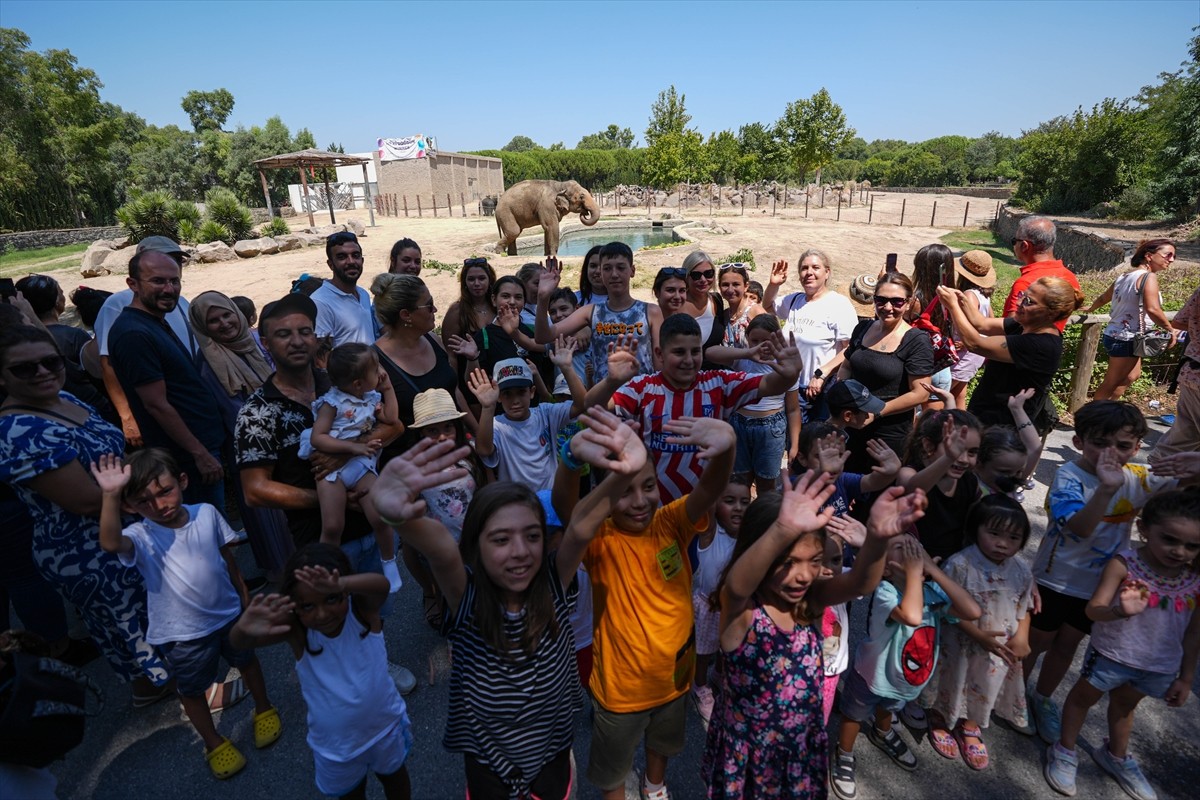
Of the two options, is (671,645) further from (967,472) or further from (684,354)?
(967,472)

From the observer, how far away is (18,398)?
2572 millimetres

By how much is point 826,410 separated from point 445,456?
3100 mm

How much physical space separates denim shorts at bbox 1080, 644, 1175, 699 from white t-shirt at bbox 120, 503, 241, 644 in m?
3.97

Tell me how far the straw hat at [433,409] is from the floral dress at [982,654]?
2474 millimetres

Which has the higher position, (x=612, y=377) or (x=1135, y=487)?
(x=612, y=377)

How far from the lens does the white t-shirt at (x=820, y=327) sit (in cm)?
417

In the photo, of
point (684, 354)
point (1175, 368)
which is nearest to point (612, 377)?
point (684, 354)

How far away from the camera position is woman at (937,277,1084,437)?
328cm

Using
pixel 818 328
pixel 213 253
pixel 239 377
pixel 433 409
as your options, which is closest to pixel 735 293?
pixel 818 328

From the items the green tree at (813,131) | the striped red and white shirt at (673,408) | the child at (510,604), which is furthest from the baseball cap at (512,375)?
the green tree at (813,131)

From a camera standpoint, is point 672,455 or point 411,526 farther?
point 672,455

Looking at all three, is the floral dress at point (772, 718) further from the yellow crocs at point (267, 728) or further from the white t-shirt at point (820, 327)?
the white t-shirt at point (820, 327)

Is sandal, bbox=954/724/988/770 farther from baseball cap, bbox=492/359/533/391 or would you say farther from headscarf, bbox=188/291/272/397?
headscarf, bbox=188/291/272/397

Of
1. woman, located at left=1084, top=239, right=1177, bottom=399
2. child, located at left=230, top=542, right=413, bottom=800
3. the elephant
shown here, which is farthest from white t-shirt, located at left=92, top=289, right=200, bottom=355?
the elephant
